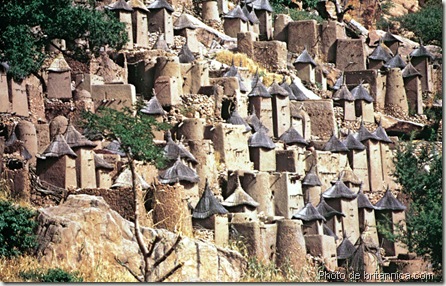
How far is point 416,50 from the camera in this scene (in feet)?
244

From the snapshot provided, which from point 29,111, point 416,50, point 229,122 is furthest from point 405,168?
point 416,50

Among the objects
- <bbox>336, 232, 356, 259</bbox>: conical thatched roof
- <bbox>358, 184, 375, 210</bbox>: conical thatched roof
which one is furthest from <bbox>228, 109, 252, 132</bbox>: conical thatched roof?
<bbox>336, 232, 356, 259</bbox>: conical thatched roof

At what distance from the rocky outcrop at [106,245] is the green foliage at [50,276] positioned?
2.50 ft

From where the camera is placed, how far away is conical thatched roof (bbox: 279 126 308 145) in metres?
59.5

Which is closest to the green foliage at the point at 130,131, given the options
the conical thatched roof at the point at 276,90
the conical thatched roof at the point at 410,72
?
the conical thatched roof at the point at 276,90

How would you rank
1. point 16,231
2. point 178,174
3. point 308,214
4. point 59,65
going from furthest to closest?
point 59,65
point 308,214
point 178,174
point 16,231

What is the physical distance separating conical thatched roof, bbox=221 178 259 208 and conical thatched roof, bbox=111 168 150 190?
3.45m

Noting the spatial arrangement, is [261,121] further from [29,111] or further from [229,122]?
[29,111]

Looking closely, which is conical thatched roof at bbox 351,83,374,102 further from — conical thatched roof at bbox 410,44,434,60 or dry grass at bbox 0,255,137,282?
dry grass at bbox 0,255,137,282

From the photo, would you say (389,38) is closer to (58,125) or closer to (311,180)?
(311,180)

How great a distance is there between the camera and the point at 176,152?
51.3 m

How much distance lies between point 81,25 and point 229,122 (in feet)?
19.3

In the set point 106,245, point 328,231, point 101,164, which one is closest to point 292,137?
point 328,231

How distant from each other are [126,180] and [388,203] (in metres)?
13.1
